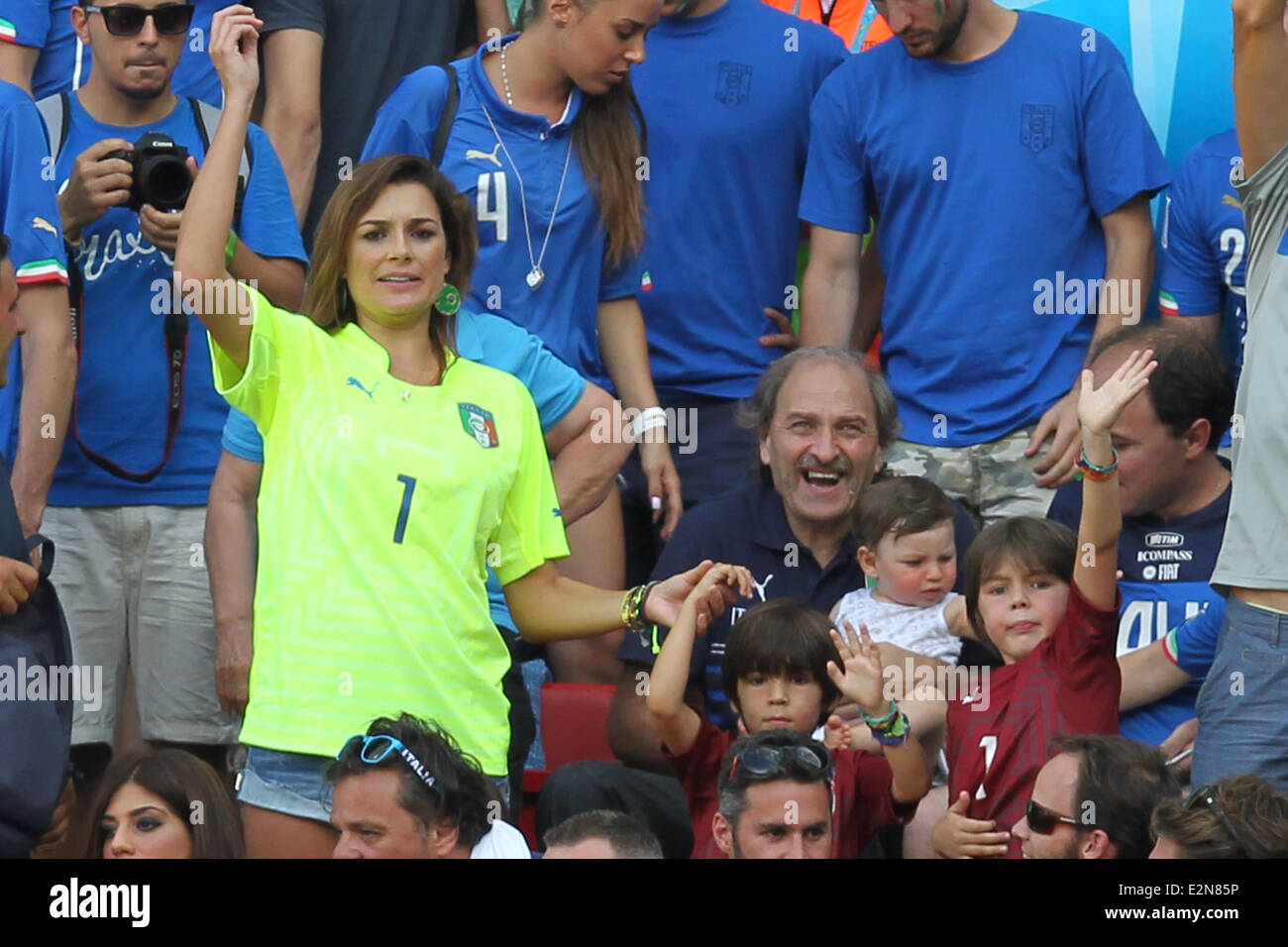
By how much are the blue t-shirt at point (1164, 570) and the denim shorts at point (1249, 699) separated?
882mm

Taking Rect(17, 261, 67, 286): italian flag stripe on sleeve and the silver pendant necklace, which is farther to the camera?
the silver pendant necklace

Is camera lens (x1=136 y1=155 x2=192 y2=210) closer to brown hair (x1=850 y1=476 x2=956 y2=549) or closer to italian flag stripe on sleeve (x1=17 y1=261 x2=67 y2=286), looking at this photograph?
italian flag stripe on sleeve (x1=17 y1=261 x2=67 y2=286)

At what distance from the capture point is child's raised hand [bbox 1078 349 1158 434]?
15.4ft

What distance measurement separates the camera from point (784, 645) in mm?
5113

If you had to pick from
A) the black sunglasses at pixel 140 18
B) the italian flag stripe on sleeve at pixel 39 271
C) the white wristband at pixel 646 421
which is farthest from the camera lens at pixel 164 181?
the white wristband at pixel 646 421

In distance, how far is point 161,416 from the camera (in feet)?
18.3

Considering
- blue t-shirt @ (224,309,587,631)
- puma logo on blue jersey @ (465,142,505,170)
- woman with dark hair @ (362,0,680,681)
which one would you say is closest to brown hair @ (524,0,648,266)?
woman with dark hair @ (362,0,680,681)

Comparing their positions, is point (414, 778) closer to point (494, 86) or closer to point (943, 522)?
point (943, 522)

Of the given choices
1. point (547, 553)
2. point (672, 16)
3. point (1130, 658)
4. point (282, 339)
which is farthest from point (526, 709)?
point (672, 16)

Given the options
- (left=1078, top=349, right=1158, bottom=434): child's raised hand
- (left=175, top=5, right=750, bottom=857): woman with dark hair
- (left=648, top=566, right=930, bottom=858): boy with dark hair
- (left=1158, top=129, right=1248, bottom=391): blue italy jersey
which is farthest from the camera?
(left=1158, top=129, right=1248, bottom=391): blue italy jersey

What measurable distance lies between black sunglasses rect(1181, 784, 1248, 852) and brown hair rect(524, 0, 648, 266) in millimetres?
2265

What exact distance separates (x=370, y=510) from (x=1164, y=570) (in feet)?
6.85

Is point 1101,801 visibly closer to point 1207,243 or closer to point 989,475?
point 989,475
